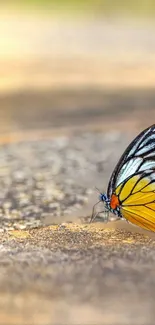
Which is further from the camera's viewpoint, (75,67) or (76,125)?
(75,67)

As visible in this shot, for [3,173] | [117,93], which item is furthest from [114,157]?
[117,93]

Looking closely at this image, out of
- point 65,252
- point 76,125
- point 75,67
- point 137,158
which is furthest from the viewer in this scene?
point 75,67

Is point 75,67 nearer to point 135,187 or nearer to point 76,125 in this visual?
point 76,125

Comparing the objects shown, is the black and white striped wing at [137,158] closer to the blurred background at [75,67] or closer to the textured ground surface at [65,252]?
the textured ground surface at [65,252]

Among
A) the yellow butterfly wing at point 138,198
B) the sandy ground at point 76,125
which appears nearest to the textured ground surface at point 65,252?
the sandy ground at point 76,125

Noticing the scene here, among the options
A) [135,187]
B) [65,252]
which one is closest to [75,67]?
[135,187]

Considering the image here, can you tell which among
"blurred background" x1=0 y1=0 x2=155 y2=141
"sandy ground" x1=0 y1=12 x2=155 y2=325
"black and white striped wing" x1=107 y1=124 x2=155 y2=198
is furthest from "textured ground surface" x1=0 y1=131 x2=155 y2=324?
"blurred background" x1=0 y1=0 x2=155 y2=141

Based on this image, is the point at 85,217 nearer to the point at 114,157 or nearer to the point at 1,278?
the point at 1,278

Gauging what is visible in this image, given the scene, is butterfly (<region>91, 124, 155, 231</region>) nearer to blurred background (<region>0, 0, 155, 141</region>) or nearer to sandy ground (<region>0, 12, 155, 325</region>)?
sandy ground (<region>0, 12, 155, 325</region>)
